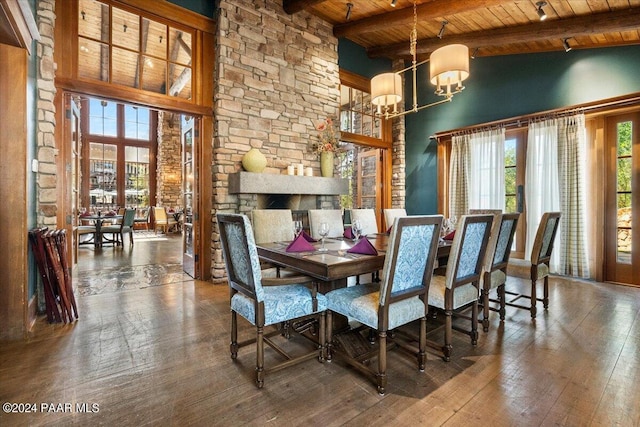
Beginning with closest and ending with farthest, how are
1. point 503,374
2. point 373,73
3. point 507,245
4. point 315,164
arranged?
point 503,374 → point 507,245 → point 315,164 → point 373,73

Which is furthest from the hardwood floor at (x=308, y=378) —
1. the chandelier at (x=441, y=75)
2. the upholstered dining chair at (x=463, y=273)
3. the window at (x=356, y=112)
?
the window at (x=356, y=112)

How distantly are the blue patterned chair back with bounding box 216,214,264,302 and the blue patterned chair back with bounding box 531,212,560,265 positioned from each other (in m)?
2.47

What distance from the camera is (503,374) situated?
1.94 m

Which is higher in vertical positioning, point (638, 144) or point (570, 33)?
point (570, 33)

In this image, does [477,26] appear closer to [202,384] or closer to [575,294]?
[575,294]

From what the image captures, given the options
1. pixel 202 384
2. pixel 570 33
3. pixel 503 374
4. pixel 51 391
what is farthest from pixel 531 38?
pixel 51 391

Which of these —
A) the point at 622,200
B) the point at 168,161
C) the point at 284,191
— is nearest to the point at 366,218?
the point at 284,191

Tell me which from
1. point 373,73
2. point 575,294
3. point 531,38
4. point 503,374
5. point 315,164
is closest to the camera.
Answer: point 503,374

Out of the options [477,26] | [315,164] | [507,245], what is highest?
[477,26]

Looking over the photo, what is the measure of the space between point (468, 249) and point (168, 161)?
1126cm

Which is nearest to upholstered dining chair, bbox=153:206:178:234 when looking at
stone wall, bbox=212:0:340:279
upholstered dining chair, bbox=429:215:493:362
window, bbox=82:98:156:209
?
window, bbox=82:98:156:209

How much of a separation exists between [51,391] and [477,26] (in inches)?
230

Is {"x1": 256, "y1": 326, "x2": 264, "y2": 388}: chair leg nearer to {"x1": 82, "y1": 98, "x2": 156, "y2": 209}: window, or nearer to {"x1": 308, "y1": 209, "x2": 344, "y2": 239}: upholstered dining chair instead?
{"x1": 308, "y1": 209, "x2": 344, "y2": 239}: upholstered dining chair

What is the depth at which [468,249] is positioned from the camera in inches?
84.8
